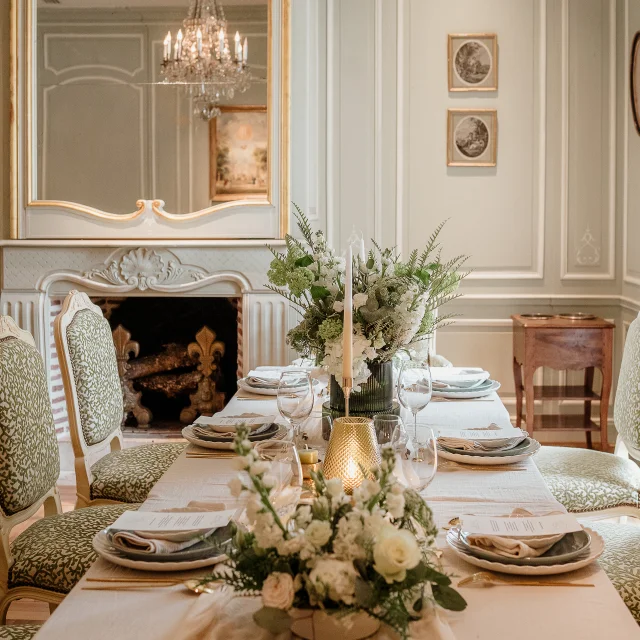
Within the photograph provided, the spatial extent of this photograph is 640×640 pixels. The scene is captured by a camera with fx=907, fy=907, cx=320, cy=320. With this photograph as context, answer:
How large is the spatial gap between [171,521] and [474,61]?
3873 millimetres

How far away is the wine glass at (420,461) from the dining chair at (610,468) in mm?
1134

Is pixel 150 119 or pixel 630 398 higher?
pixel 150 119

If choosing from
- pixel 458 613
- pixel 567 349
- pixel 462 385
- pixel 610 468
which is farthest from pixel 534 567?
pixel 567 349

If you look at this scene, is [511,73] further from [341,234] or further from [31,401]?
[31,401]

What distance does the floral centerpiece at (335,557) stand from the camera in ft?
3.21

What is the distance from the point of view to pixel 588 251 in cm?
492

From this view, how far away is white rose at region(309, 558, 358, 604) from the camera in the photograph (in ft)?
3.19

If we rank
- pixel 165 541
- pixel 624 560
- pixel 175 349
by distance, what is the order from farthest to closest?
pixel 175 349, pixel 624 560, pixel 165 541

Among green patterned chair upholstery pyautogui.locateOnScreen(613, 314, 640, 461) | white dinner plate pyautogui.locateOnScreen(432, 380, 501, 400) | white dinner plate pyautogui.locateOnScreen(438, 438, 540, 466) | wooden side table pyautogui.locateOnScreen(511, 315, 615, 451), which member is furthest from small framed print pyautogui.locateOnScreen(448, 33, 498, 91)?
white dinner plate pyautogui.locateOnScreen(438, 438, 540, 466)

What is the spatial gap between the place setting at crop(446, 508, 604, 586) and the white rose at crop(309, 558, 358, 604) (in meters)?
0.40

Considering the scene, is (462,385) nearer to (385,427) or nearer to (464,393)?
(464,393)

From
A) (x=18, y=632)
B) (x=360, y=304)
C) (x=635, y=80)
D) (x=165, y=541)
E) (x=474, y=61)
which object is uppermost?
(x=474, y=61)

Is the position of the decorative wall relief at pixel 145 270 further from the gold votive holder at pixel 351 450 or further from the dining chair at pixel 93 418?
the gold votive holder at pixel 351 450

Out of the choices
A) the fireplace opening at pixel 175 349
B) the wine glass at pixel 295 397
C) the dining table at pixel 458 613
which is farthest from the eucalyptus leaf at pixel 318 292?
the fireplace opening at pixel 175 349
